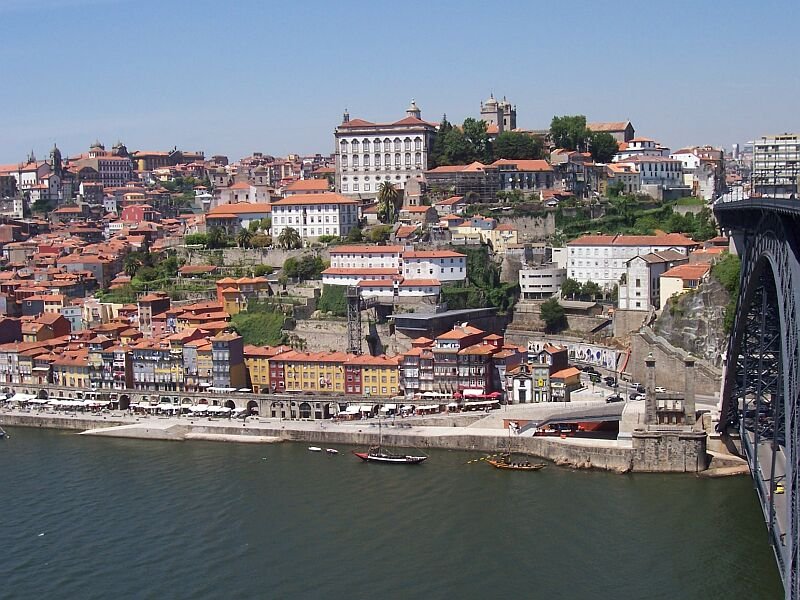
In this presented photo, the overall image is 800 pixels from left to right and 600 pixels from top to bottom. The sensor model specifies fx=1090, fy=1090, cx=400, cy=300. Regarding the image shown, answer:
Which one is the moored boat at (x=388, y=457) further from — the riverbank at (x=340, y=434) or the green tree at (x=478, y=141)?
the green tree at (x=478, y=141)

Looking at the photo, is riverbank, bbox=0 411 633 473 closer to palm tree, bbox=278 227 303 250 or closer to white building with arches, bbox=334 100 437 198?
palm tree, bbox=278 227 303 250

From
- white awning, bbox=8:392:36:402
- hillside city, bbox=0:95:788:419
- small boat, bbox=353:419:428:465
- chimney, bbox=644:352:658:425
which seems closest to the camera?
chimney, bbox=644:352:658:425

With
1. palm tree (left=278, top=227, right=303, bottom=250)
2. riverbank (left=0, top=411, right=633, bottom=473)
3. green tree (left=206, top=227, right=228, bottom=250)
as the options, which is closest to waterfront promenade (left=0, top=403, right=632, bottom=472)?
riverbank (left=0, top=411, right=633, bottom=473)

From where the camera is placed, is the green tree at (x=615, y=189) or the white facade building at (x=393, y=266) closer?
the white facade building at (x=393, y=266)

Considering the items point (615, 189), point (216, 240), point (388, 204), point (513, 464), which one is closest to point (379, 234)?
point (388, 204)

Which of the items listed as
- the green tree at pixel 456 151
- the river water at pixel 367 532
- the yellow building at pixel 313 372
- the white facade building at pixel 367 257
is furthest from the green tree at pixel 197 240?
the river water at pixel 367 532

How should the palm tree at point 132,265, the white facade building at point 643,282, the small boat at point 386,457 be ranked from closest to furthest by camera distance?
the small boat at point 386,457 → the white facade building at point 643,282 → the palm tree at point 132,265

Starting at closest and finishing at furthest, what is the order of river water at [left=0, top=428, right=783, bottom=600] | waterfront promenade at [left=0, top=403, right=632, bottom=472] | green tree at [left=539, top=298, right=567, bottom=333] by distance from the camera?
river water at [left=0, top=428, right=783, bottom=600]
waterfront promenade at [left=0, top=403, right=632, bottom=472]
green tree at [left=539, top=298, right=567, bottom=333]
